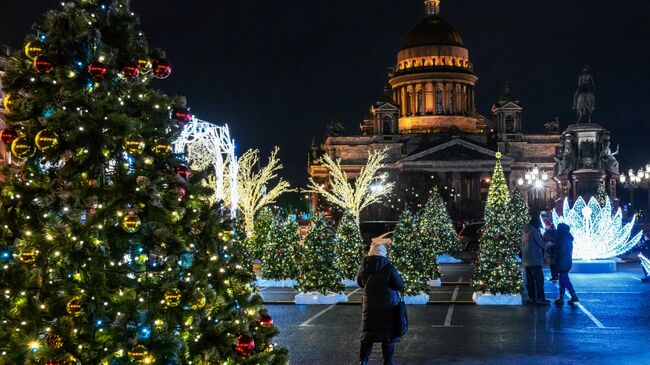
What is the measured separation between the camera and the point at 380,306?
9.95 m

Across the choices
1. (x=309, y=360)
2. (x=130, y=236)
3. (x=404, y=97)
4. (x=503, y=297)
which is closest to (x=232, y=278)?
(x=130, y=236)

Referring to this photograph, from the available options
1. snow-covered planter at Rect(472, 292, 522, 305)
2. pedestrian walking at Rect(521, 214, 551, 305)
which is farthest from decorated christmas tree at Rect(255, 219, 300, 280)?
pedestrian walking at Rect(521, 214, 551, 305)

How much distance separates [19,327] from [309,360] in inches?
244

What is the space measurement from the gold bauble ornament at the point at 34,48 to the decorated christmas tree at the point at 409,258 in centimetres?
1331

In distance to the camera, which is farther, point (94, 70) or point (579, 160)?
point (579, 160)

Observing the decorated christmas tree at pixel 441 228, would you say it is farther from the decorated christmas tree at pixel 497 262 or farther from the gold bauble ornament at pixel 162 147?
the gold bauble ornament at pixel 162 147

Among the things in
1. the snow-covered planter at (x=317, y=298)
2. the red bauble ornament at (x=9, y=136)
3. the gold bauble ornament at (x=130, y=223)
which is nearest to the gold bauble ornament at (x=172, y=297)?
the gold bauble ornament at (x=130, y=223)

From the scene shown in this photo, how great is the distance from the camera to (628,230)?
26.4 metres

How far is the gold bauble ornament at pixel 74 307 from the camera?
566cm

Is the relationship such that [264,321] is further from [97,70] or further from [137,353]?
[97,70]

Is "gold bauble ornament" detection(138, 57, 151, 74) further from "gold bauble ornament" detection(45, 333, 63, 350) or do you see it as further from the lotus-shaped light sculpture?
the lotus-shaped light sculpture

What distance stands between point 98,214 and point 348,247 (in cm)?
1755

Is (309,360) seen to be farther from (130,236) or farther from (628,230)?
(628,230)

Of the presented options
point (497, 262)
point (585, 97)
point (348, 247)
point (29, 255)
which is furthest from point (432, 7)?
point (29, 255)
